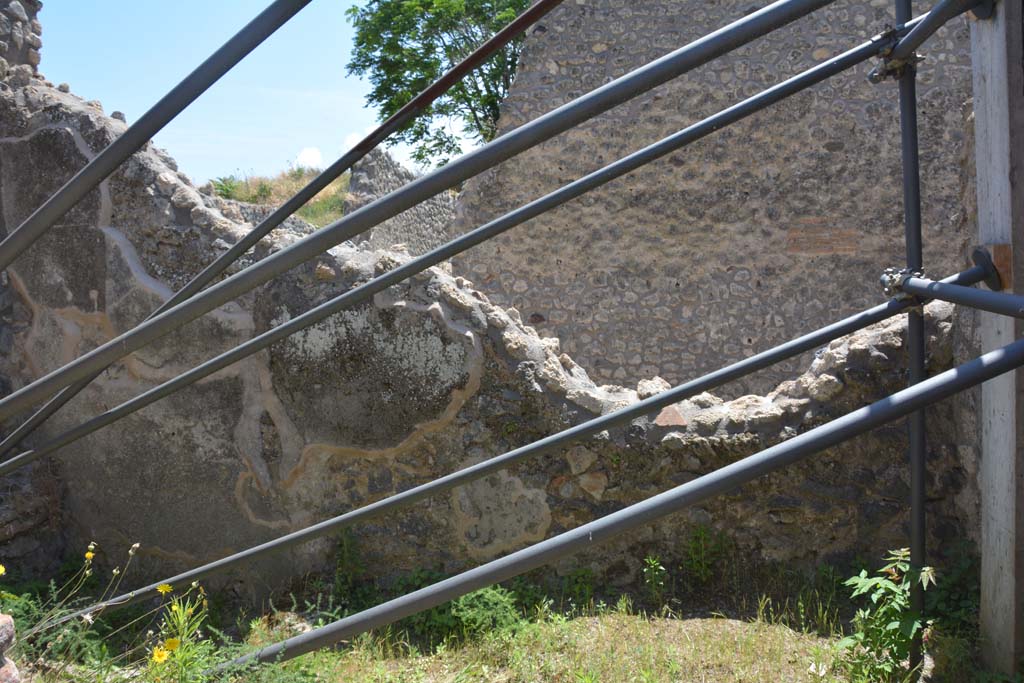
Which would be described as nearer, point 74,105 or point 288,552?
point 288,552

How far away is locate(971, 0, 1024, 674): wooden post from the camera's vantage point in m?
2.29

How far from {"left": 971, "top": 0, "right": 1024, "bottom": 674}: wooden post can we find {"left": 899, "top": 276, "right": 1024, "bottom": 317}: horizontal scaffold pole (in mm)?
443

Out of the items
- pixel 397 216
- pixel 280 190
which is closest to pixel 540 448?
pixel 397 216

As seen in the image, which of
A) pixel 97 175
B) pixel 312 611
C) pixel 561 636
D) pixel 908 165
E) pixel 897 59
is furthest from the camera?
pixel 312 611

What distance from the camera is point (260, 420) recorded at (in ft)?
11.4

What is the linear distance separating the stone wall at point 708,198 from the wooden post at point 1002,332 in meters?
3.85

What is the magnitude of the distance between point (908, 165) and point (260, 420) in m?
2.47

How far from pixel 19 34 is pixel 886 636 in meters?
4.41

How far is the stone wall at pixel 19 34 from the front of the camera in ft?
13.3

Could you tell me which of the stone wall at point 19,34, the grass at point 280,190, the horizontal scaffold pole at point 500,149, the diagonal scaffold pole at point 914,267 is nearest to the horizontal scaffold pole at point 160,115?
the horizontal scaffold pole at point 500,149

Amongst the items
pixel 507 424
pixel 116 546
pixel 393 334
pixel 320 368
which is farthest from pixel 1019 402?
pixel 116 546

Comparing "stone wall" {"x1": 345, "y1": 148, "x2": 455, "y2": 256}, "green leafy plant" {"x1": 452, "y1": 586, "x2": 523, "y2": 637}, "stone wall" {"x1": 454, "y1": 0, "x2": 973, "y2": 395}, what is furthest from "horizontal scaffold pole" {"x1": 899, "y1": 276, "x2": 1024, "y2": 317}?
"stone wall" {"x1": 345, "y1": 148, "x2": 455, "y2": 256}

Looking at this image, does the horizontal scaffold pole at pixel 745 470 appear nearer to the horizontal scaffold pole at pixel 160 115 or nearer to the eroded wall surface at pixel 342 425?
the horizontal scaffold pole at pixel 160 115

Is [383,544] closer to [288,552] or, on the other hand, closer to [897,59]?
[288,552]
